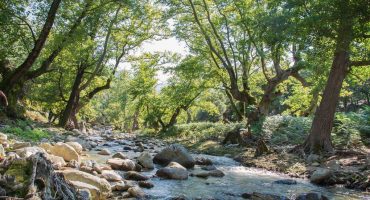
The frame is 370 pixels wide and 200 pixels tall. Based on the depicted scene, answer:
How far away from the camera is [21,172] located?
436cm

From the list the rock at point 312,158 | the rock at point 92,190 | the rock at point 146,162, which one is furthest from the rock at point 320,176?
the rock at point 92,190

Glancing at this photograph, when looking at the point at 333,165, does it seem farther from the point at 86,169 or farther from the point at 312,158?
the point at 86,169

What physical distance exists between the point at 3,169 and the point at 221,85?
21.9m

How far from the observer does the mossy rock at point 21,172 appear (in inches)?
160

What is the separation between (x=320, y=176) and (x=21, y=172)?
26.1 ft

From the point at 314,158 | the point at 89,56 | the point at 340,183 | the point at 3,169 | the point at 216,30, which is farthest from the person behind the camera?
the point at 89,56

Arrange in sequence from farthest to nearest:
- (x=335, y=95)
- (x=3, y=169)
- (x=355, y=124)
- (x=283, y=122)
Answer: (x=283, y=122) → (x=355, y=124) → (x=335, y=95) → (x=3, y=169)

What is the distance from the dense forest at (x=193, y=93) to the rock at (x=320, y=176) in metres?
0.04

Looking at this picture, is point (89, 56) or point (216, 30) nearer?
point (216, 30)

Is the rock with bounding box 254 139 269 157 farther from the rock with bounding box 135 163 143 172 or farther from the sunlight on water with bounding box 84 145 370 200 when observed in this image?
the rock with bounding box 135 163 143 172

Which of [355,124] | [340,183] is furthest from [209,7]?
[340,183]

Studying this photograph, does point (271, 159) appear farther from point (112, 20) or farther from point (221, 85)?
point (112, 20)

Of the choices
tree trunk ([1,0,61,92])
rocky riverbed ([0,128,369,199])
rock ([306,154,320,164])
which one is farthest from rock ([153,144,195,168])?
tree trunk ([1,0,61,92])

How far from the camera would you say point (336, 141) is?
1512cm
